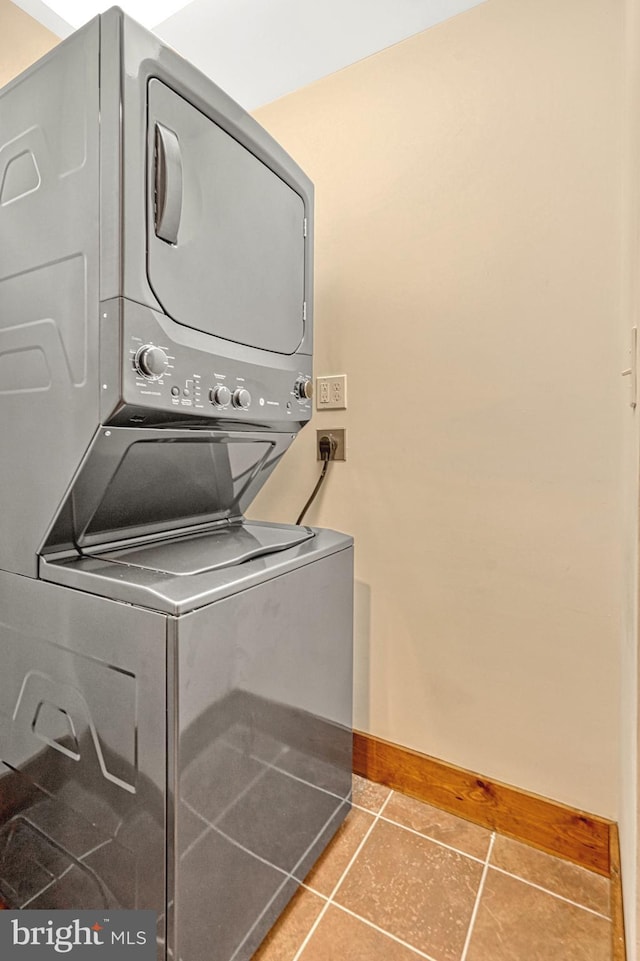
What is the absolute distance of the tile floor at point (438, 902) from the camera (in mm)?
1162

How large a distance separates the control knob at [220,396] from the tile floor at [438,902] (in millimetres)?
1225

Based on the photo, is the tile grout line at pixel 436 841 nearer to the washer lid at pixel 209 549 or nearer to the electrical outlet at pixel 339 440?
the washer lid at pixel 209 549

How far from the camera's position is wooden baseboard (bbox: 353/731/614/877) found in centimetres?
139

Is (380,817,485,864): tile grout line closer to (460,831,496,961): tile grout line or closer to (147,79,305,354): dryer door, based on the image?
(460,831,496,961): tile grout line

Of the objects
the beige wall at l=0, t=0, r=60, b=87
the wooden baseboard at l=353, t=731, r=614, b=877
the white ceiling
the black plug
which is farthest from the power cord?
the beige wall at l=0, t=0, r=60, b=87

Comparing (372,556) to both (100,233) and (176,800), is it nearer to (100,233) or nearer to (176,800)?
(176,800)

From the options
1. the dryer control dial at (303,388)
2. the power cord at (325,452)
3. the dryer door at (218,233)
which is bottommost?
the power cord at (325,452)

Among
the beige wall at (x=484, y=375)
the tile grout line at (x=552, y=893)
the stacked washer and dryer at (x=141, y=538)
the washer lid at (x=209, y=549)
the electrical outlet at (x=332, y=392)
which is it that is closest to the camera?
the stacked washer and dryer at (x=141, y=538)

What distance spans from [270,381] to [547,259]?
0.85 m

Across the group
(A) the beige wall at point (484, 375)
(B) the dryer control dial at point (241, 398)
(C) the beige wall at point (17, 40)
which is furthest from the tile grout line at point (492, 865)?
(C) the beige wall at point (17, 40)

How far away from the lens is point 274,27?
165 centimetres

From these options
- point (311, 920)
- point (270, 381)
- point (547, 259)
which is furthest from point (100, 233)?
point (311, 920)

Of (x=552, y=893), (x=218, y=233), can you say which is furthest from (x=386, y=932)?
(x=218, y=233)

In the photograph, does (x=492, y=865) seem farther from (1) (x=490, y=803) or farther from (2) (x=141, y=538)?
(2) (x=141, y=538)
